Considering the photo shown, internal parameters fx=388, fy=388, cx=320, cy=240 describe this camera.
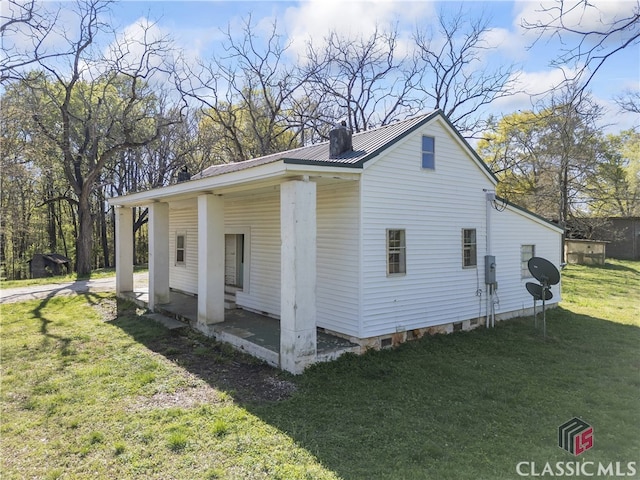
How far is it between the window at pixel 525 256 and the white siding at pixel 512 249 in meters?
0.10

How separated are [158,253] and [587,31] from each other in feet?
33.0

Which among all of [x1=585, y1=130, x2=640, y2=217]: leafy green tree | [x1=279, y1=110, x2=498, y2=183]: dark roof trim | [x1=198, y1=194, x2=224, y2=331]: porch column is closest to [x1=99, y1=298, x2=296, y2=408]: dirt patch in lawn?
[x1=198, y1=194, x2=224, y2=331]: porch column

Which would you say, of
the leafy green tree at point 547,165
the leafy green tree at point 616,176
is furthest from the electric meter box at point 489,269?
the leafy green tree at point 616,176

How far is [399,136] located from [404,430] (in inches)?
212

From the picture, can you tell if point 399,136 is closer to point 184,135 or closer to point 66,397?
point 66,397

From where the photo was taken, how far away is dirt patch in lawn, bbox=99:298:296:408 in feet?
18.1

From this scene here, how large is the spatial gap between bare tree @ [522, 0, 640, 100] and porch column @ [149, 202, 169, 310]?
373 inches

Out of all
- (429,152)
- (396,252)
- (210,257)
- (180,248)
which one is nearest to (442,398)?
(396,252)

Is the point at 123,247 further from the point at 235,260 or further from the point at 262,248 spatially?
the point at 262,248

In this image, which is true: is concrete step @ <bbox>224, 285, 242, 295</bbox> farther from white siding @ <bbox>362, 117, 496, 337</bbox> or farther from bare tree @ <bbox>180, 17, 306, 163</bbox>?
bare tree @ <bbox>180, 17, 306, 163</bbox>

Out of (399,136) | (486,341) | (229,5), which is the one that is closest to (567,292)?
(486,341)

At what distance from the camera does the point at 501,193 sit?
25891mm

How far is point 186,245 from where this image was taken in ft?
43.0

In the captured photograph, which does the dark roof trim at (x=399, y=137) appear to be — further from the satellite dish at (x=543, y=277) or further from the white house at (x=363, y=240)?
the satellite dish at (x=543, y=277)
